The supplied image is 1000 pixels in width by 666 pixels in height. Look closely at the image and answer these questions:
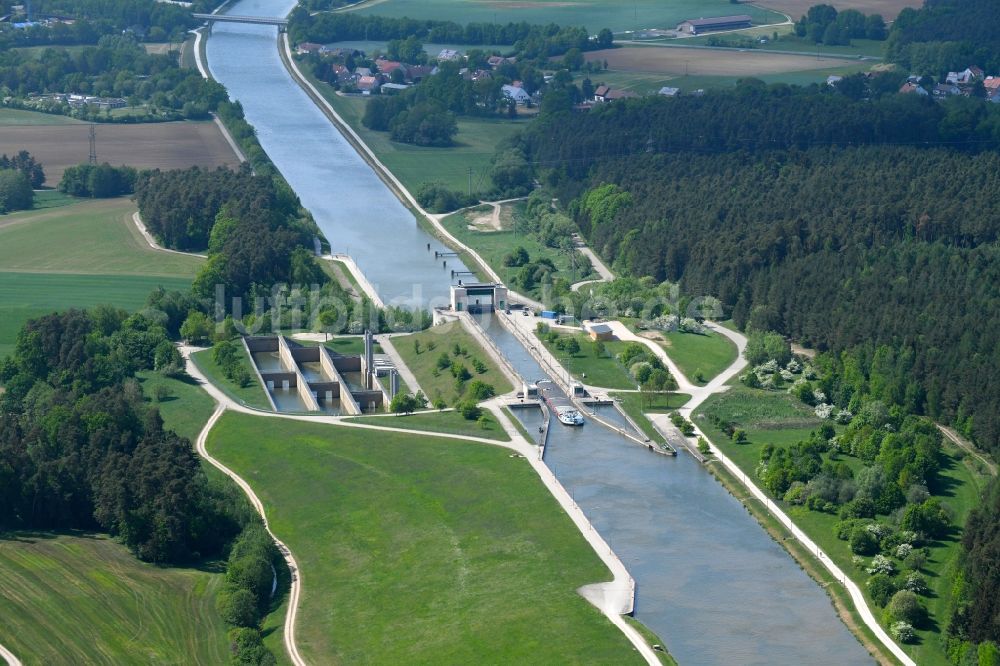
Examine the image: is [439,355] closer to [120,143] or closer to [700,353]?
[700,353]

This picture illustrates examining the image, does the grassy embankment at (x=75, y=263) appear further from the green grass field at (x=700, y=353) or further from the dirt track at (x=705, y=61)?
the dirt track at (x=705, y=61)

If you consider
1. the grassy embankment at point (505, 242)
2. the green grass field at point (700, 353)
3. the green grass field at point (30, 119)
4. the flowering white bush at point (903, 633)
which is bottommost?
the grassy embankment at point (505, 242)

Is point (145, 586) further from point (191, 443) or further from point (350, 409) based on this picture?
point (350, 409)

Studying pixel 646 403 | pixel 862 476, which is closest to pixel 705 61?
pixel 646 403

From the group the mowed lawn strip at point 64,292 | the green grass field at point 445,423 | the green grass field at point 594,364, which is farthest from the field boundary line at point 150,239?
the green grass field at point 445,423

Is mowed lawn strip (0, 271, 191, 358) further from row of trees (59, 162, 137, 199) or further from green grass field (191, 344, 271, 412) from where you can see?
row of trees (59, 162, 137, 199)
